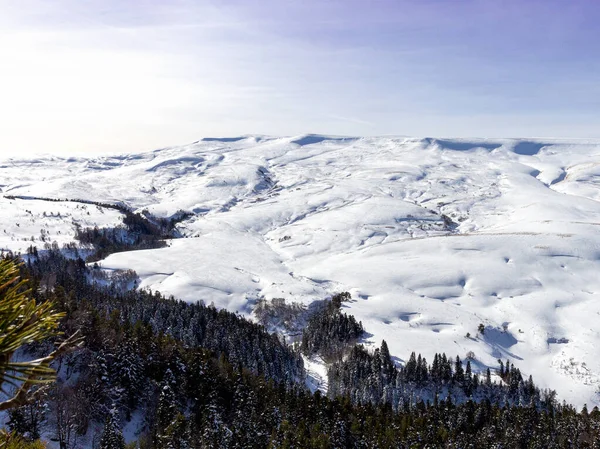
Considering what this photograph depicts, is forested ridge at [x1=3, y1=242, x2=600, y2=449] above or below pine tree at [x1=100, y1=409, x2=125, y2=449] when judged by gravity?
below

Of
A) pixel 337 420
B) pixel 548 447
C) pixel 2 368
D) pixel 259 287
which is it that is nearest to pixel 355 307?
pixel 259 287

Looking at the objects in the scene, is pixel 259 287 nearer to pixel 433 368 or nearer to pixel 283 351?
pixel 283 351

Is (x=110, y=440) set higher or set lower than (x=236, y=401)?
higher

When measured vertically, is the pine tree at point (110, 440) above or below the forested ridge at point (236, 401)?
above

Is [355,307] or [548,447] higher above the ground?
[548,447]

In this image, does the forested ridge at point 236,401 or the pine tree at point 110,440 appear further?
the forested ridge at point 236,401

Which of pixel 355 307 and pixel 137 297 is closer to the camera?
pixel 137 297

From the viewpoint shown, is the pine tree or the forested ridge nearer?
the pine tree

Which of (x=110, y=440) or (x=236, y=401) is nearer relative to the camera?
(x=110, y=440)
